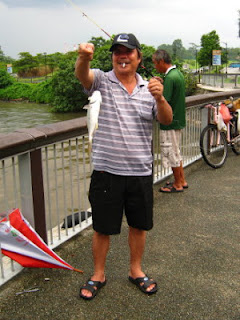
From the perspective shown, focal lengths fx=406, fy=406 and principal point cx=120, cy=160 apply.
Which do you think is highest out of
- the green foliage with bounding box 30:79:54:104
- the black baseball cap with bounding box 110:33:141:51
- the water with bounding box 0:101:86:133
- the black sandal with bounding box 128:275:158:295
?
the black baseball cap with bounding box 110:33:141:51

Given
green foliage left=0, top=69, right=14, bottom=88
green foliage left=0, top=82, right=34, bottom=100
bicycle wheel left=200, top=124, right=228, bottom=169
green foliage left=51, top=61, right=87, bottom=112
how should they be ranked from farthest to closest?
green foliage left=0, top=69, right=14, bottom=88 < green foliage left=0, top=82, right=34, bottom=100 < green foliage left=51, top=61, right=87, bottom=112 < bicycle wheel left=200, top=124, right=228, bottom=169

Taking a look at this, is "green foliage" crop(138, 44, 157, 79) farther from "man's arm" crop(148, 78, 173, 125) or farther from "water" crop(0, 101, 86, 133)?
"water" crop(0, 101, 86, 133)

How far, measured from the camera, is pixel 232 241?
372cm

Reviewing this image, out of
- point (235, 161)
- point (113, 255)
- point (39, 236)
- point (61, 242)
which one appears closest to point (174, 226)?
point (113, 255)

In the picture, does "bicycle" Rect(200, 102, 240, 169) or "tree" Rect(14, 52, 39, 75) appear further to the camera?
"tree" Rect(14, 52, 39, 75)

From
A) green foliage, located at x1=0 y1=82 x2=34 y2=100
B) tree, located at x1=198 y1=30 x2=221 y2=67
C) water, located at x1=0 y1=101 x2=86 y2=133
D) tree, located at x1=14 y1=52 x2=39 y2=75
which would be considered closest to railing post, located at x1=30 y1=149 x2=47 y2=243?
water, located at x1=0 y1=101 x2=86 y2=133

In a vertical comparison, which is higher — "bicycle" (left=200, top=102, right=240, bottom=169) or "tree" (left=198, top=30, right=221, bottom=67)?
"tree" (left=198, top=30, right=221, bottom=67)

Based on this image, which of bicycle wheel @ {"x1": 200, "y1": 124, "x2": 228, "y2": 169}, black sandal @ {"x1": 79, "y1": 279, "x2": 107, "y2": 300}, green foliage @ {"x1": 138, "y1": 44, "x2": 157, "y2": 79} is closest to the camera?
black sandal @ {"x1": 79, "y1": 279, "x2": 107, "y2": 300}

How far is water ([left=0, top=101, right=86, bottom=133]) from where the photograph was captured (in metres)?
42.9

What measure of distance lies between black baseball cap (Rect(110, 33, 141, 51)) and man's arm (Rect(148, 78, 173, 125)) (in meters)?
0.25

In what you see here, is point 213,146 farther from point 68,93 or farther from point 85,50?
point 68,93

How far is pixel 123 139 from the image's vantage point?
2.60m

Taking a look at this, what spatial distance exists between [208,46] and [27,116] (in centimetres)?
4903

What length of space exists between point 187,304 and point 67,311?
0.81 m
